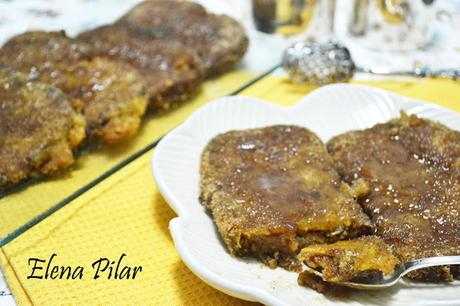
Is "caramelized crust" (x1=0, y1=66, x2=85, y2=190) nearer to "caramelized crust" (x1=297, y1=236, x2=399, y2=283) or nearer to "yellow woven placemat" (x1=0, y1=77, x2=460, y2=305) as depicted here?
"yellow woven placemat" (x1=0, y1=77, x2=460, y2=305)

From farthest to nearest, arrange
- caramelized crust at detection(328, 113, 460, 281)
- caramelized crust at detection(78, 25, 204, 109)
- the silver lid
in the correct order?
the silver lid, caramelized crust at detection(78, 25, 204, 109), caramelized crust at detection(328, 113, 460, 281)

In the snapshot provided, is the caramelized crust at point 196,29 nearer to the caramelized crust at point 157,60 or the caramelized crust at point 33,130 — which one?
the caramelized crust at point 157,60

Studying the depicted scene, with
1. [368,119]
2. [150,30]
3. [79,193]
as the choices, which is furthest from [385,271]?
[150,30]

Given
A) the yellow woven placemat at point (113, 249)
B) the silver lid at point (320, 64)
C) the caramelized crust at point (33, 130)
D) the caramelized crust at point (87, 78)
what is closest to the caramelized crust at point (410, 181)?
the yellow woven placemat at point (113, 249)

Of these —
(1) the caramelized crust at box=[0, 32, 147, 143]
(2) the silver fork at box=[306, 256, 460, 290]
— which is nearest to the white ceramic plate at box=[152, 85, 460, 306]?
(2) the silver fork at box=[306, 256, 460, 290]

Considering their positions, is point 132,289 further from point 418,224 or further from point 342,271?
point 418,224

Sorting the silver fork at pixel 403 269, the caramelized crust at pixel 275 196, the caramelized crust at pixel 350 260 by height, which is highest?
the caramelized crust at pixel 275 196
